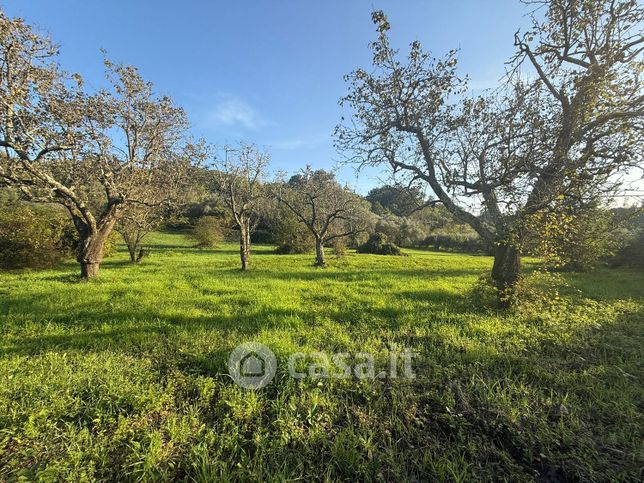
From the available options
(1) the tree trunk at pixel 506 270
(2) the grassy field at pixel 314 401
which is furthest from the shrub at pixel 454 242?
(2) the grassy field at pixel 314 401

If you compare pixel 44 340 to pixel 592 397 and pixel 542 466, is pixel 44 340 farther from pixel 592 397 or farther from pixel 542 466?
pixel 592 397

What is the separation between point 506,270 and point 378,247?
25.8 meters

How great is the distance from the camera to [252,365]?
15.2 feet

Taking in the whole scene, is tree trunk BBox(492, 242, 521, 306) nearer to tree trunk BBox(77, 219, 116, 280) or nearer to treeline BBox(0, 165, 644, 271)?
treeline BBox(0, 165, 644, 271)

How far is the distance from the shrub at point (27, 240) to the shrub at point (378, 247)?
1158 inches

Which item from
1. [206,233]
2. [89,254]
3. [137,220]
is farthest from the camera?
[206,233]

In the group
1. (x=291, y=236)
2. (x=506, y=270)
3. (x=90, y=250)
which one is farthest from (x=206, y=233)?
(x=506, y=270)

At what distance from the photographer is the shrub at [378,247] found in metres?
33.8

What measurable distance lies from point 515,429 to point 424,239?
5419cm

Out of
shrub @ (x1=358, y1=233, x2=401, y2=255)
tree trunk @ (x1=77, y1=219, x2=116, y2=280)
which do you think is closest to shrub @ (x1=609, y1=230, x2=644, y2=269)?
shrub @ (x1=358, y1=233, x2=401, y2=255)

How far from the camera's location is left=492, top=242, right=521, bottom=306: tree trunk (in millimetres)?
8555

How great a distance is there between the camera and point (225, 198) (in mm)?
16188

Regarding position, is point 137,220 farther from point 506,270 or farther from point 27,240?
point 506,270

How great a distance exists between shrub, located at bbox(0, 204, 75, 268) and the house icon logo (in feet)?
58.3
